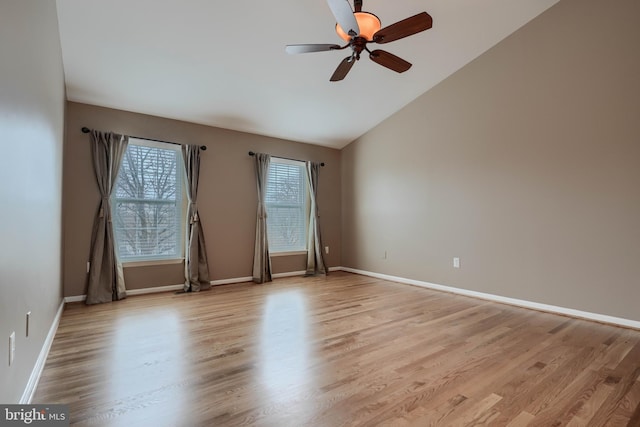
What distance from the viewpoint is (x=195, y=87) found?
398cm

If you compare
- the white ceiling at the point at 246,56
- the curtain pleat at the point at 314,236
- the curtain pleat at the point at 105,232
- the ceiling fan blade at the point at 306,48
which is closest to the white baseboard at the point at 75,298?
the curtain pleat at the point at 105,232

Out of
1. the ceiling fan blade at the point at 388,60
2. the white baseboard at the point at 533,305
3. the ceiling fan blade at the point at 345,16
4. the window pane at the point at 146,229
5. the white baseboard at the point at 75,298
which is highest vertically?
the ceiling fan blade at the point at 388,60

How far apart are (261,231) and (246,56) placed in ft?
8.53

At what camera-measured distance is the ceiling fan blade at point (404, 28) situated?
2.36 meters

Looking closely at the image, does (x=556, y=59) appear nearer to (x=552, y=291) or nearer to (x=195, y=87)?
(x=552, y=291)

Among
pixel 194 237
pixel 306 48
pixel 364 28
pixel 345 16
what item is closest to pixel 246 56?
pixel 306 48

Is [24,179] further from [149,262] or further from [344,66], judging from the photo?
[149,262]

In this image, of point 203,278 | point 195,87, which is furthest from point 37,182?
point 203,278

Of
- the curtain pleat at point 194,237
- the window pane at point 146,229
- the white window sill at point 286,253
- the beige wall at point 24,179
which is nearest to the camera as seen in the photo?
the beige wall at point 24,179

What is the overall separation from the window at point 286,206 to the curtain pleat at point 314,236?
0.12 metres

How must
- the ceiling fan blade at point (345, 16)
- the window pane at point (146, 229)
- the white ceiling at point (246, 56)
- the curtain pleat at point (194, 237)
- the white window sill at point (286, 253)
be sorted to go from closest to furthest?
the ceiling fan blade at point (345, 16) → the white ceiling at point (246, 56) → the window pane at point (146, 229) → the curtain pleat at point (194, 237) → the white window sill at point (286, 253)

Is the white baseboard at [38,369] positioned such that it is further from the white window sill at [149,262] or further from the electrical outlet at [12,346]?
the white window sill at [149,262]

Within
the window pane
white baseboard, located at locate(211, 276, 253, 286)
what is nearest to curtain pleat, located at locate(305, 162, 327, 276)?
white baseboard, located at locate(211, 276, 253, 286)

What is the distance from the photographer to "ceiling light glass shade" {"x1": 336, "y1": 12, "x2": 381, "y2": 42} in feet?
8.07
